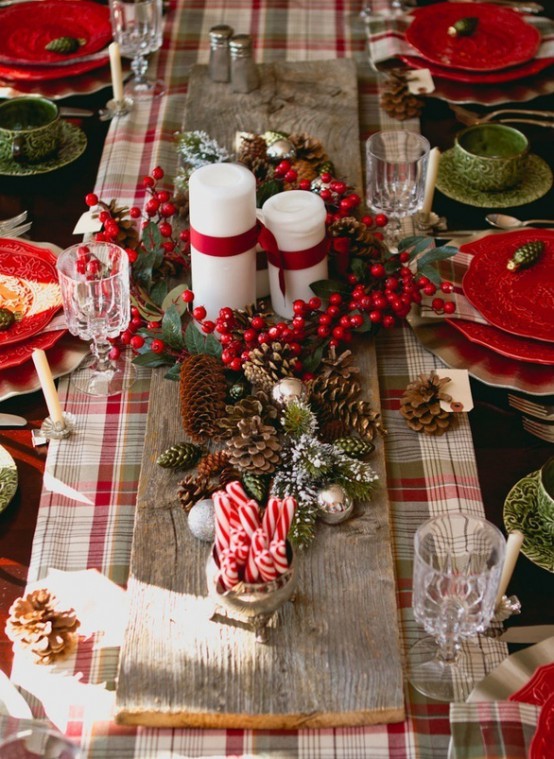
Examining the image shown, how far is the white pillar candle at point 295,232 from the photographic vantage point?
140 cm

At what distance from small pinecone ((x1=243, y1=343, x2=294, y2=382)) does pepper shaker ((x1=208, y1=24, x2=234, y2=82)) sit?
3.07 ft

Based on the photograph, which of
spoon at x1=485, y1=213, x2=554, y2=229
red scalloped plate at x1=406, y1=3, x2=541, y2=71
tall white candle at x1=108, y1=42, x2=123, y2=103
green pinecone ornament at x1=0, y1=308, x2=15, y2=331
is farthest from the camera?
red scalloped plate at x1=406, y1=3, x2=541, y2=71

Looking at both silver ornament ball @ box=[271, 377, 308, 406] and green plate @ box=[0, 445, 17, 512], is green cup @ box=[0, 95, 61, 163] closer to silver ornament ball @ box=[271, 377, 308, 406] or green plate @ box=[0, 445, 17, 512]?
green plate @ box=[0, 445, 17, 512]

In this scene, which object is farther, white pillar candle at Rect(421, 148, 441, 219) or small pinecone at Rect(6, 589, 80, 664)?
white pillar candle at Rect(421, 148, 441, 219)

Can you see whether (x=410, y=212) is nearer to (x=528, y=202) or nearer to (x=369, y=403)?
(x=528, y=202)

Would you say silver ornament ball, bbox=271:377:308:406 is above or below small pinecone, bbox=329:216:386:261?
below

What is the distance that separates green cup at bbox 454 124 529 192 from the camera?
175 cm

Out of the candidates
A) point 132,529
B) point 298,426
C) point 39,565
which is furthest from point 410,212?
point 39,565

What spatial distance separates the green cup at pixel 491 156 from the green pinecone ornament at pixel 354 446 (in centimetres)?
71

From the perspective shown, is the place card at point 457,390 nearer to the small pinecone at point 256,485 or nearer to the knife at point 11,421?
the small pinecone at point 256,485

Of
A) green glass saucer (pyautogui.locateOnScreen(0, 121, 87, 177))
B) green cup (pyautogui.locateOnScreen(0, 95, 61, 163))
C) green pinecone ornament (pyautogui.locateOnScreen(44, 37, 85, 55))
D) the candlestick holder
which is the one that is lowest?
the candlestick holder

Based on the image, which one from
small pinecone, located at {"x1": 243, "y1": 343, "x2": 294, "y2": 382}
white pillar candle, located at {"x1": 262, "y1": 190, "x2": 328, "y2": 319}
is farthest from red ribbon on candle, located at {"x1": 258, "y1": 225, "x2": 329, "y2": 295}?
small pinecone, located at {"x1": 243, "y1": 343, "x2": 294, "y2": 382}

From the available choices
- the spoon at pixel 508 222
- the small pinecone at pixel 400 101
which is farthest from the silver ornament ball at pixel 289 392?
the small pinecone at pixel 400 101

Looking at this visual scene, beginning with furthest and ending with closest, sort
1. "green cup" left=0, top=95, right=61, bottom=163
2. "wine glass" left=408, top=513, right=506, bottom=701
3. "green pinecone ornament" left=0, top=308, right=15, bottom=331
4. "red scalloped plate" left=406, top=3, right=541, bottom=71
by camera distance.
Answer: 1. "red scalloped plate" left=406, top=3, right=541, bottom=71
2. "green cup" left=0, top=95, right=61, bottom=163
3. "green pinecone ornament" left=0, top=308, right=15, bottom=331
4. "wine glass" left=408, top=513, right=506, bottom=701
